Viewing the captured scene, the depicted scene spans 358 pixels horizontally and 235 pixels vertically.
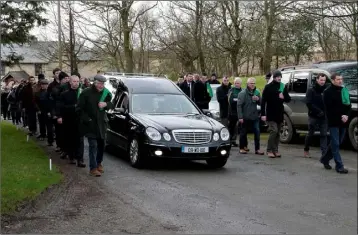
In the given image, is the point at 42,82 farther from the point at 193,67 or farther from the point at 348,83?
the point at 193,67

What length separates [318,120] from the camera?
10.9 meters

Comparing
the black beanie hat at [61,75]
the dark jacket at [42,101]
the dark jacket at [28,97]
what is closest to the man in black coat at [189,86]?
the dark jacket at [42,101]

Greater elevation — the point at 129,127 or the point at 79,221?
the point at 129,127

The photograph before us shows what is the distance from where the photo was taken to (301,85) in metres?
13.9

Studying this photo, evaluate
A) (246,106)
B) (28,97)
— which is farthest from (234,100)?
(28,97)

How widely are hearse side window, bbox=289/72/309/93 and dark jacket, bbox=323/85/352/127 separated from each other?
435 centimetres

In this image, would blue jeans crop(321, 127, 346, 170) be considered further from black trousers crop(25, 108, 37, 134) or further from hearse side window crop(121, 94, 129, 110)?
black trousers crop(25, 108, 37, 134)

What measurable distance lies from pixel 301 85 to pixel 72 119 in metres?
6.11

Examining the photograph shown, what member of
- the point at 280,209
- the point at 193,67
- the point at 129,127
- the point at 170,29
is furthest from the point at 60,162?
the point at 193,67

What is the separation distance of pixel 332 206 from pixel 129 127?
4861 mm

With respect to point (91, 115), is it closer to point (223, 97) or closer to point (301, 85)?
point (223, 97)

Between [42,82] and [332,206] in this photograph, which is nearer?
[332,206]

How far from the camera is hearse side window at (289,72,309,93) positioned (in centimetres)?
1375

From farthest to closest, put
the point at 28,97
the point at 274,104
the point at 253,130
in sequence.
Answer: the point at 28,97, the point at 253,130, the point at 274,104
